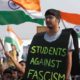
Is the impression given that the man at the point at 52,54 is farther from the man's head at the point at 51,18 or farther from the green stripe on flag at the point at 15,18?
the green stripe on flag at the point at 15,18

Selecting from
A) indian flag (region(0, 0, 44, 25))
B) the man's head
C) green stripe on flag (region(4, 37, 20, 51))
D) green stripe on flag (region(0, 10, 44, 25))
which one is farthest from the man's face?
green stripe on flag (region(0, 10, 44, 25))

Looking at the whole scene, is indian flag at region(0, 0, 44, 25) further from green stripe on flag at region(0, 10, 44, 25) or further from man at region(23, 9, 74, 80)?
man at region(23, 9, 74, 80)

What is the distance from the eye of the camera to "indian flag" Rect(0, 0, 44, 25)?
9993 mm

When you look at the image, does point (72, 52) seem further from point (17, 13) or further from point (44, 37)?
point (17, 13)

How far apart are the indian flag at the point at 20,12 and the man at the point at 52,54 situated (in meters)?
5.33

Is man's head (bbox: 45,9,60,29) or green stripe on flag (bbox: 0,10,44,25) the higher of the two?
man's head (bbox: 45,9,60,29)

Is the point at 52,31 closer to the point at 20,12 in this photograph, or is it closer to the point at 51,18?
the point at 51,18

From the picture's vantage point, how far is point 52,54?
443 cm

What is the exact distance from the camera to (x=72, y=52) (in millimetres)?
4367

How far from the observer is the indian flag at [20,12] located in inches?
393

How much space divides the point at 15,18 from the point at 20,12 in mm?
176

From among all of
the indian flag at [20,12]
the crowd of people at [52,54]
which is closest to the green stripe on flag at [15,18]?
the indian flag at [20,12]

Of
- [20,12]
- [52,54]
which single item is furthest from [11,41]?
[52,54]

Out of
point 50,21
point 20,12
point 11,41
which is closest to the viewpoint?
point 50,21
